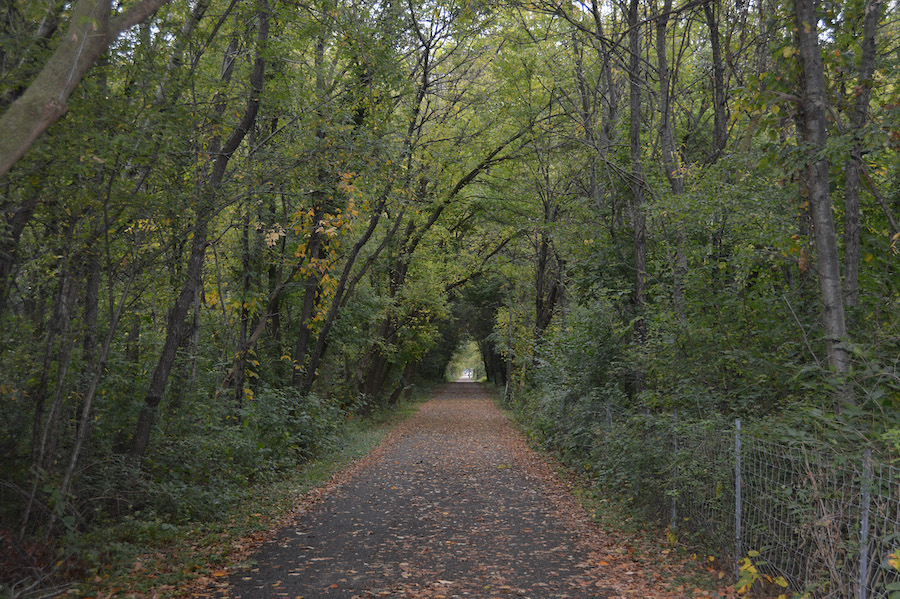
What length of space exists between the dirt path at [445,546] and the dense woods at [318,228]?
5.67 feet

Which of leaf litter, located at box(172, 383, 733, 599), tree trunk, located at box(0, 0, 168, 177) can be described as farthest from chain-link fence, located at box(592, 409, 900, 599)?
tree trunk, located at box(0, 0, 168, 177)

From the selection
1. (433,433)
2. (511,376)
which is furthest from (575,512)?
(511,376)

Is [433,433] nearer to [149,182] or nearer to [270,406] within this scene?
[270,406]

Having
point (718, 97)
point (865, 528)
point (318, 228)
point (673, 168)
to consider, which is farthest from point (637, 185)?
point (865, 528)

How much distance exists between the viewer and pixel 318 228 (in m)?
9.86

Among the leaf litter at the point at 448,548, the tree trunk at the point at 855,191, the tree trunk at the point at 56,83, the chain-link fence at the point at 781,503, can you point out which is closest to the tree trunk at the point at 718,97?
the tree trunk at the point at 855,191

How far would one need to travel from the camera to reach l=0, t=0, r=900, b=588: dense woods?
5.55 m

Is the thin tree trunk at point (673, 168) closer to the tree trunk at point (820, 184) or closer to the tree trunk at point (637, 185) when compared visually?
the tree trunk at point (637, 185)

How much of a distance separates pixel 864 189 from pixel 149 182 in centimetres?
804

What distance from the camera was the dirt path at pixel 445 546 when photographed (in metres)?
5.80

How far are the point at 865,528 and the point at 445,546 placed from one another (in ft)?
15.0

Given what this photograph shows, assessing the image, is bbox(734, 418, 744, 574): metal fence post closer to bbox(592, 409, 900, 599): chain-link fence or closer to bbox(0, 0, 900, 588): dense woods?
bbox(592, 409, 900, 599): chain-link fence

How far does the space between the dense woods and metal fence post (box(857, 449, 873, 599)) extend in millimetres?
247

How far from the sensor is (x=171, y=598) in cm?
543
